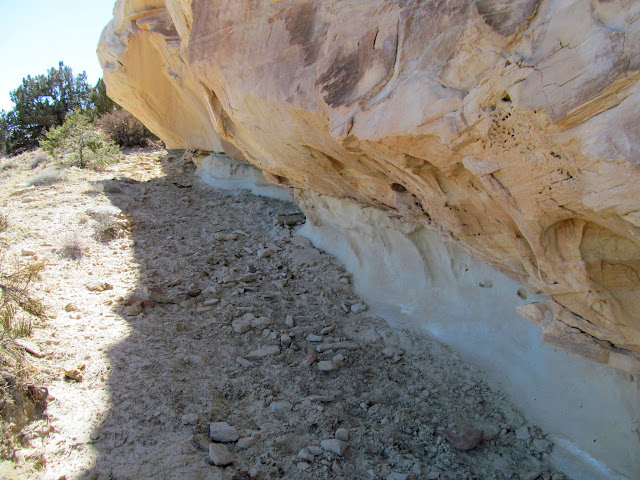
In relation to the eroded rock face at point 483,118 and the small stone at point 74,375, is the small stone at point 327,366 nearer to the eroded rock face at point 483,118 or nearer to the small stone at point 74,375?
the eroded rock face at point 483,118

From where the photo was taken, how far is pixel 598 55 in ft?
6.15

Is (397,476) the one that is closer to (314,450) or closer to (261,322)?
(314,450)

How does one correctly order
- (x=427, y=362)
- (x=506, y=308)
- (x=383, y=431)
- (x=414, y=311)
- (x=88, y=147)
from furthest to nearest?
(x=88, y=147) < (x=414, y=311) < (x=427, y=362) < (x=506, y=308) < (x=383, y=431)

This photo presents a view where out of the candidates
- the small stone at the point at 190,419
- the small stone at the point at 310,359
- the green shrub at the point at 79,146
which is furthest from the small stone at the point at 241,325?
the green shrub at the point at 79,146

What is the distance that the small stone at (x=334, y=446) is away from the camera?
119 inches

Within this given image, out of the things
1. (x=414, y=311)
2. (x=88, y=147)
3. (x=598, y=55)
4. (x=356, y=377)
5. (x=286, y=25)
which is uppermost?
(x=88, y=147)

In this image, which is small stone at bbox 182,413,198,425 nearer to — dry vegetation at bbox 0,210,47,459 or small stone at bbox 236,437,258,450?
small stone at bbox 236,437,258,450

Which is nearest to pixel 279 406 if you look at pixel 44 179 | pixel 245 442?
pixel 245 442

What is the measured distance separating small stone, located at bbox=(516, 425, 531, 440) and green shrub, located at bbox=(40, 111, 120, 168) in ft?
27.6

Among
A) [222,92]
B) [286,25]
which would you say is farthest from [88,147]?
[286,25]

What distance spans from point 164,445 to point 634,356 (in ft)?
9.66

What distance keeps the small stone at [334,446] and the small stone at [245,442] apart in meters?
0.45

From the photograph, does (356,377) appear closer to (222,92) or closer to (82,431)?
(82,431)

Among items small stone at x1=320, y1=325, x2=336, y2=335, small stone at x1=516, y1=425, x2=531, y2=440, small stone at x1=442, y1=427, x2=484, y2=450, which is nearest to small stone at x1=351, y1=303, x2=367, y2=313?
small stone at x1=320, y1=325, x2=336, y2=335
